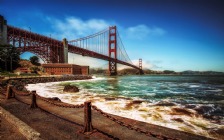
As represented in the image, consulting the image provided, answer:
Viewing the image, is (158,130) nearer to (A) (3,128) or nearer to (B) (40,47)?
(A) (3,128)

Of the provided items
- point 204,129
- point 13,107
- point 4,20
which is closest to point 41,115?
point 13,107

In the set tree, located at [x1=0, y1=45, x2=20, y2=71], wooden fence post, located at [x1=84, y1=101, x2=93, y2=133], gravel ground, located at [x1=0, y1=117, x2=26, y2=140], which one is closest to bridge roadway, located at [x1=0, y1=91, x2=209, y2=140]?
wooden fence post, located at [x1=84, y1=101, x2=93, y2=133]

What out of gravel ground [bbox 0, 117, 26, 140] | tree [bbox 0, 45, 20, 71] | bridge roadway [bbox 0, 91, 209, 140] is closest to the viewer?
gravel ground [bbox 0, 117, 26, 140]

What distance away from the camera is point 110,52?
247ft

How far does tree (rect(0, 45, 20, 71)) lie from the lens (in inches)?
1380

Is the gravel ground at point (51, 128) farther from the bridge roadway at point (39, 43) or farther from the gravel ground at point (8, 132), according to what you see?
the bridge roadway at point (39, 43)

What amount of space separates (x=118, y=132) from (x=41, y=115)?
303 centimetres

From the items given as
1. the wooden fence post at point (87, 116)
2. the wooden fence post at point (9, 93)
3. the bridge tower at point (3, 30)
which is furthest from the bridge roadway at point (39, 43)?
the wooden fence post at point (87, 116)

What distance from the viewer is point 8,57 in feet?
124

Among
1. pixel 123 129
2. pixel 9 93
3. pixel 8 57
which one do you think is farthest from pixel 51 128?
pixel 8 57

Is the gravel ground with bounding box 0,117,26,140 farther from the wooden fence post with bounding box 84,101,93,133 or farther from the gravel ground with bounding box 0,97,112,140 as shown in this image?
the wooden fence post with bounding box 84,101,93,133

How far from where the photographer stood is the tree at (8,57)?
35.0m

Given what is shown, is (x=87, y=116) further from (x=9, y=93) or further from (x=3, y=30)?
(x=3, y=30)

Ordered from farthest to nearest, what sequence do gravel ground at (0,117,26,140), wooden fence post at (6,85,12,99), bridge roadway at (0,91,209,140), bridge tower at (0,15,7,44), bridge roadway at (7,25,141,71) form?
bridge roadway at (7,25,141,71) < bridge tower at (0,15,7,44) < wooden fence post at (6,85,12,99) < bridge roadway at (0,91,209,140) < gravel ground at (0,117,26,140)
